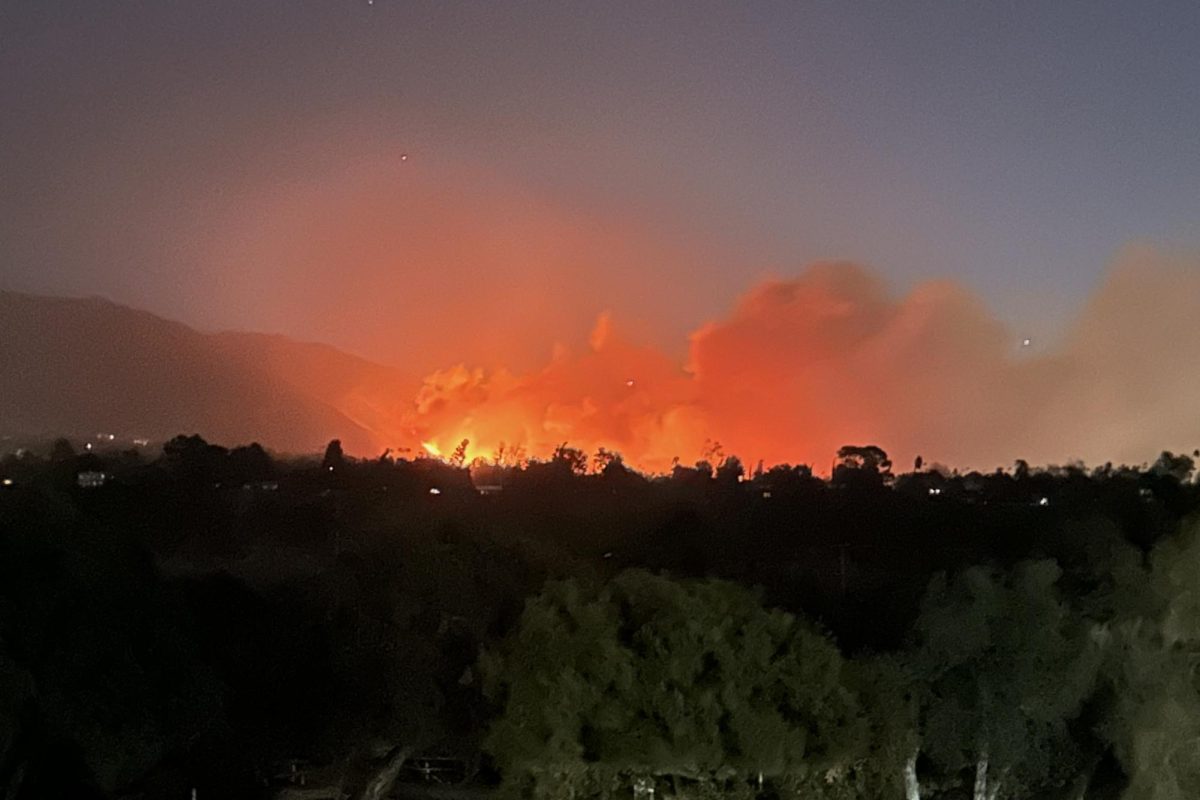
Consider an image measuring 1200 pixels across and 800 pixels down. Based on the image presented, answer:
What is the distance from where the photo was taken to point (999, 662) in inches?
490

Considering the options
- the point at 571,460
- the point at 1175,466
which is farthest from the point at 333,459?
the point at 1175,466

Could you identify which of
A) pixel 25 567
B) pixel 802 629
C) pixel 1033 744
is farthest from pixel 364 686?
pixel 1033 744

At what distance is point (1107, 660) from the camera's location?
478 inches

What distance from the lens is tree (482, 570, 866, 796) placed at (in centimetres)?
836

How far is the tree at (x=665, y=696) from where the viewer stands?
27.4 feet

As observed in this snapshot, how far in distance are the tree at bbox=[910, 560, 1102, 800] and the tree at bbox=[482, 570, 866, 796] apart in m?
3.71

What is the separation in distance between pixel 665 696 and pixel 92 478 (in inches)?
830

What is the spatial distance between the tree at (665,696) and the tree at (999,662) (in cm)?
371

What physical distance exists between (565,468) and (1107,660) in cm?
2925

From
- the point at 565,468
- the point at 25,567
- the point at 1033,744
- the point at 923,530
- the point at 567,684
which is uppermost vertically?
the point at 565,468

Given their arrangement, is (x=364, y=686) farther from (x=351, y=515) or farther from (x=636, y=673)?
(x=351, y=515)

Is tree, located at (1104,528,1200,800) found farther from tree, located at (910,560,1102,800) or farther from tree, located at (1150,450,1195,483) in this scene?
tree, located at (1150,450,1195,483)

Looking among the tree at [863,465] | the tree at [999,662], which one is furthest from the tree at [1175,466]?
the tree at [999,662]

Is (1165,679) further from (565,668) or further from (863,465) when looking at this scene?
(863,465)
